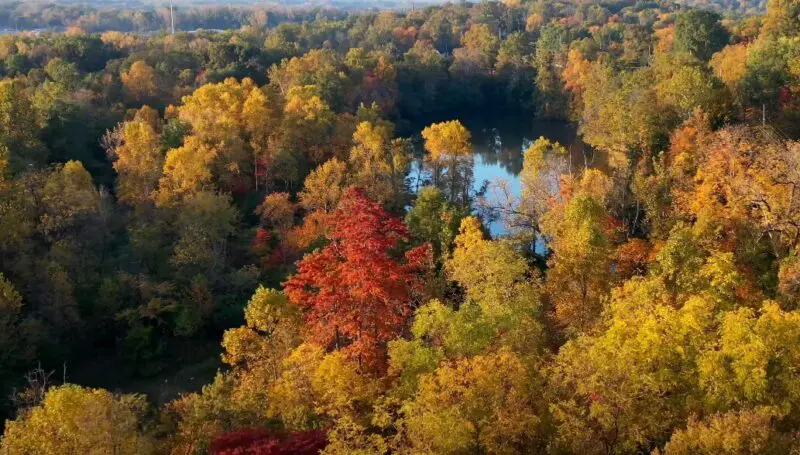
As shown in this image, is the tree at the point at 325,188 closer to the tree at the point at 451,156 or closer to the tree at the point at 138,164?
the tree at the point at 451,156

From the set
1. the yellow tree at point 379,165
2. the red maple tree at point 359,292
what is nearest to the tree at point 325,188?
the yellow tree at point 379,165

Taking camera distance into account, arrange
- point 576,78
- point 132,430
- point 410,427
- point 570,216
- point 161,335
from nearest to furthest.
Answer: point 410,427
point 132,430
point 570,216
point 161,335
point 576,78

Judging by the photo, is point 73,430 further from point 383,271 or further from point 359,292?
point 383,271

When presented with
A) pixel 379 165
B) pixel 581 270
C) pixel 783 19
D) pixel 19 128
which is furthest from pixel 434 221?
pixel 783 19

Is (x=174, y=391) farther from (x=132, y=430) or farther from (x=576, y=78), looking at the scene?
(x=576, y=78)

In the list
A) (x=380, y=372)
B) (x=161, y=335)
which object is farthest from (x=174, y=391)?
(x=380, y=372)

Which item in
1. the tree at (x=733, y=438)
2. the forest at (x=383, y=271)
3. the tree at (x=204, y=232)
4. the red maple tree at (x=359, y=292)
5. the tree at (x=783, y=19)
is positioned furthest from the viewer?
the tree at (x=783, y=19)
